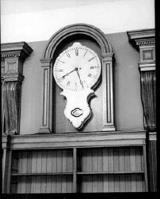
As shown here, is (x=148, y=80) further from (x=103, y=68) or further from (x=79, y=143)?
(x=79, y=143)

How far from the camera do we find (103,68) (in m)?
3.62

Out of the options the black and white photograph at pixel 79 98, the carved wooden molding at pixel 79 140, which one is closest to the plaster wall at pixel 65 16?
the black and white photograph at pixel 79 98

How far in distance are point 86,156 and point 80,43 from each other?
1273 millimetres

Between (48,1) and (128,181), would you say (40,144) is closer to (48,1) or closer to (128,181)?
(128,181)

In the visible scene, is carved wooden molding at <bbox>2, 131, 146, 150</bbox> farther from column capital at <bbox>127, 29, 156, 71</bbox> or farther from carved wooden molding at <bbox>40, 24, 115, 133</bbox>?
column capital at <bbox>127, 29, 156, 71</bbox>

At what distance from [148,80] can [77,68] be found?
0.82 metres

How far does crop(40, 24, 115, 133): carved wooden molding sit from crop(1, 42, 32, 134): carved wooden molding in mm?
287

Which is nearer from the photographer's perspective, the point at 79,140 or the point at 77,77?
the point at 79,140

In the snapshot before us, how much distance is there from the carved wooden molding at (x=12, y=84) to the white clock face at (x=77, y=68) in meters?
0.42

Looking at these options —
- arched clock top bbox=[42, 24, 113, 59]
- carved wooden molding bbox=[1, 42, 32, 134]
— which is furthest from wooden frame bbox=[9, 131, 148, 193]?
arched clock top bbox=[42, 24, 113, 59]

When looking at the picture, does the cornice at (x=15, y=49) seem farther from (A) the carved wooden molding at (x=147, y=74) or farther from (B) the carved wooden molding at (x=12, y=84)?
(A) the carved wooden molding at (x=147, y=74)

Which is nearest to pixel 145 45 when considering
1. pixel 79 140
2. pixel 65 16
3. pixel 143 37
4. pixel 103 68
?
pixel 143 37

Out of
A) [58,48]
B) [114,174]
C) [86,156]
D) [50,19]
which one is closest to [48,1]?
[50,19]

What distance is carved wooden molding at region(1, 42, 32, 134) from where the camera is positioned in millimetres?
3760
